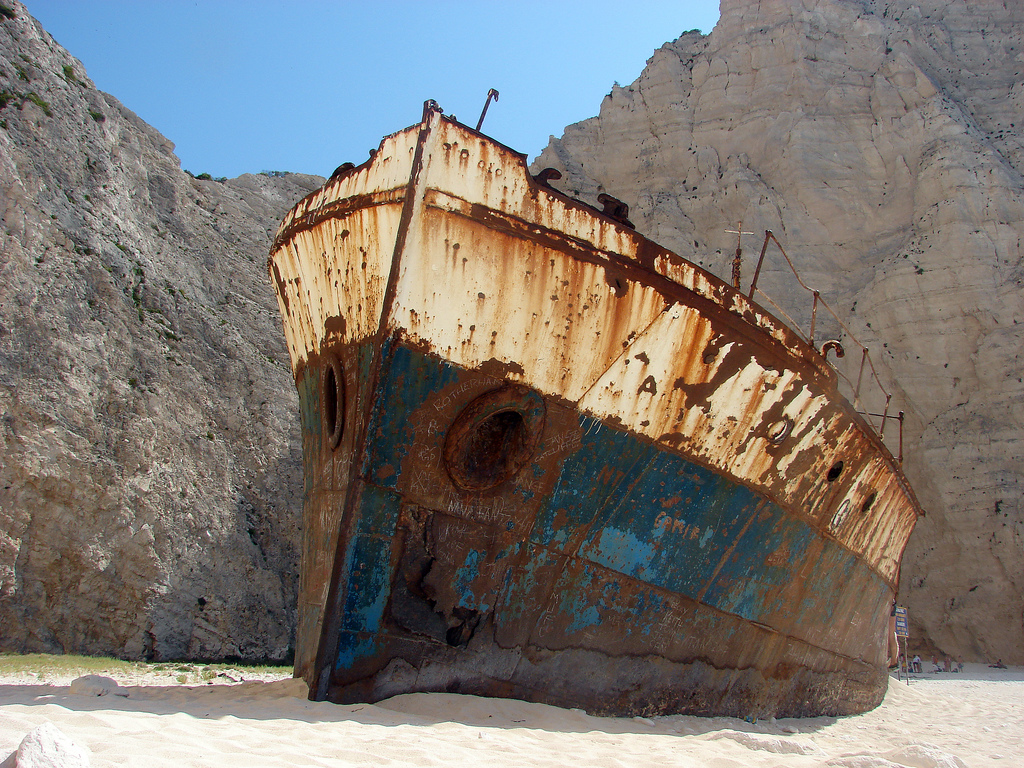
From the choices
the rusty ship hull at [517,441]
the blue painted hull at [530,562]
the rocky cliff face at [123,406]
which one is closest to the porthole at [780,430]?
the rusty ship hull at [517,441]

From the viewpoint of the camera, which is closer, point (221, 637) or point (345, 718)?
point (345, 718)

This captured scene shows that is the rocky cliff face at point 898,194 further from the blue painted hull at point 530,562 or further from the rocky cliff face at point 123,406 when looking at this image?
the blue painted hull at point 530,562

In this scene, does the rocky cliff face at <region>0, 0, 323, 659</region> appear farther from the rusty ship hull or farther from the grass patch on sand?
the rusty ship hull

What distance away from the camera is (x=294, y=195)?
2272cm

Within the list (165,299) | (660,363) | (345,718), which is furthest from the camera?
(165,299)

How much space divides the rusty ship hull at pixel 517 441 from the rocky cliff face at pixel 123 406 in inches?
269

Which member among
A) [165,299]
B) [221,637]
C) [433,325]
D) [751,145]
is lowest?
[221,637]

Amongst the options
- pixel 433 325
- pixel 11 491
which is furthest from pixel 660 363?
pixel 11 491

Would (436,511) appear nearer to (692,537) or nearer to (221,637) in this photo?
(692,537)

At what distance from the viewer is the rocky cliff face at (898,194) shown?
19.9 meters

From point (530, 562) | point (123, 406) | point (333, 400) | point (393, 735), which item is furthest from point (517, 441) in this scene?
point (123, 406)

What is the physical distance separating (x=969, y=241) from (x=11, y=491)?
25.2m

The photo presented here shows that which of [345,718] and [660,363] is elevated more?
[660,363]

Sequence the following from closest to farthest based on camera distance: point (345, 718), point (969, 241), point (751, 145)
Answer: point (345, 718)
point (969, 241)
point (751, 145)
